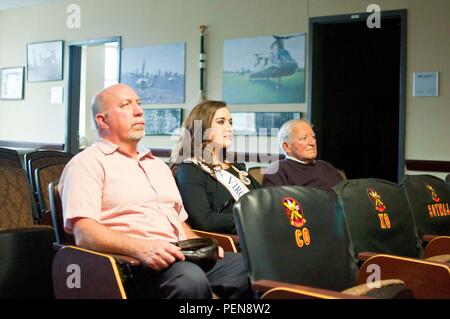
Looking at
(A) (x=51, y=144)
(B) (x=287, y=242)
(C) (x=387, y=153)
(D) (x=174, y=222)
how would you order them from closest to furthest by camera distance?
(B) (x=287, y=242)
(D) (x=174, y=222)
(C) (x=387, y=153)
(A) (x=51, y=144)

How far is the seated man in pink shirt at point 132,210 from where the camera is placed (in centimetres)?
179

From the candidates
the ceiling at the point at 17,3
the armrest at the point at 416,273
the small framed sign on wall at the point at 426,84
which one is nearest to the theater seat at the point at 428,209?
the armrest at the point at 416,273

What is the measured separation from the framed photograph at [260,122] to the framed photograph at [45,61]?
110 inches

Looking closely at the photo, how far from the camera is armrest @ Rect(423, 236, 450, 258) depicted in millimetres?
2543

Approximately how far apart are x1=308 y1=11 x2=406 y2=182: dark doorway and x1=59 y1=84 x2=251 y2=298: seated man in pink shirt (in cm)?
327

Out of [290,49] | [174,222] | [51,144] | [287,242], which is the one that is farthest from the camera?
[51,144]

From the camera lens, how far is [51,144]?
6887mm

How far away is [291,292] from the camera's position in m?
1.45

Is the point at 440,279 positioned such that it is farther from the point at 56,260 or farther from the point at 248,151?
the point at 248,151

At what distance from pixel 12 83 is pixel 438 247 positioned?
6402mm

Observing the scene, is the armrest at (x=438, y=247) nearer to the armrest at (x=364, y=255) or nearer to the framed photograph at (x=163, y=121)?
the armrest at (x=364, y=255)

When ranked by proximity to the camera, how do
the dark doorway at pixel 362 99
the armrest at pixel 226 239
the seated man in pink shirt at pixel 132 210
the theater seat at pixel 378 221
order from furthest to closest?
the dark doorway at pixel 362 99 < the armrest at pixel 226 239 < the theater seat at pixel 378 221 < the seated man in pink shirt at pixel 132 210
